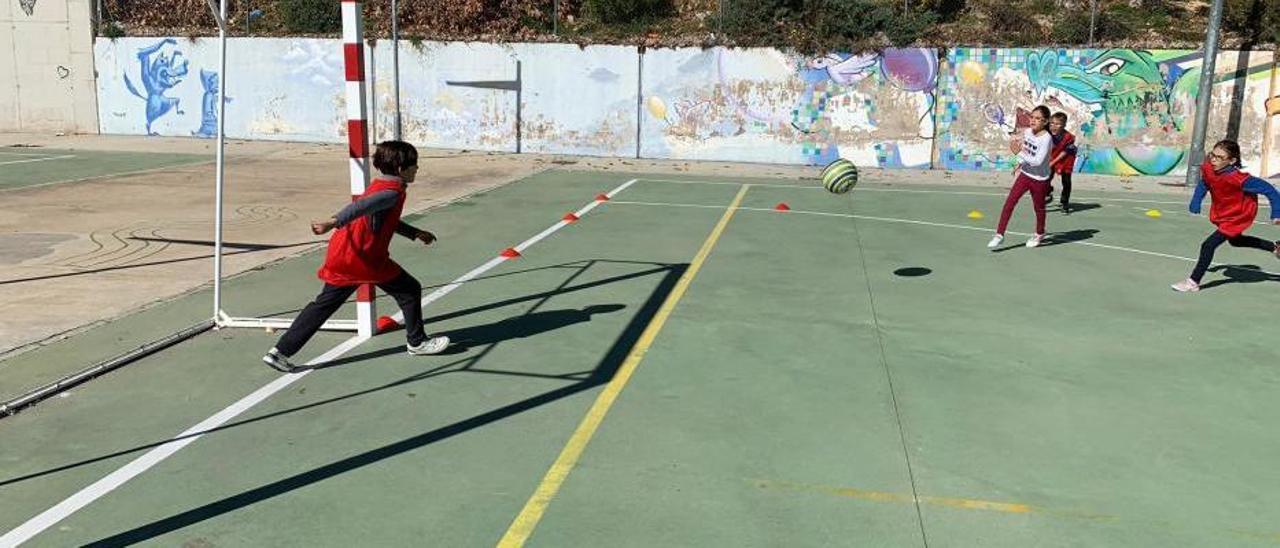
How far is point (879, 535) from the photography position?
406 centimetres

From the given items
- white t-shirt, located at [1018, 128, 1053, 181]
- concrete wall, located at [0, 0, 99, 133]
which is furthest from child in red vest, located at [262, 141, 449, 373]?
concrete wall, located at [0, 0, 99, 133]

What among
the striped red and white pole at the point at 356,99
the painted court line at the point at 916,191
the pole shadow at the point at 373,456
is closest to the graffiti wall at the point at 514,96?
the painted court line at the point at 916,191

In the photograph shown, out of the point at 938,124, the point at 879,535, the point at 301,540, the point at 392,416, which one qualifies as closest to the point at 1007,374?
the point at 879,535

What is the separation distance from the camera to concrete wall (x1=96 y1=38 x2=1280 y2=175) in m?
19.7

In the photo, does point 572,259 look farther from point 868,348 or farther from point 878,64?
point 878,64

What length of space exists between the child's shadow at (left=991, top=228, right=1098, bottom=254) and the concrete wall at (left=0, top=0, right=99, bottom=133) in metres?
24.8

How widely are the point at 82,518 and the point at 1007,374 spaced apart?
539 cm

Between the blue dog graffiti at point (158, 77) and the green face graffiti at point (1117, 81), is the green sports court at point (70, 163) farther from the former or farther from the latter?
the green face graffiti at point (1117, 81)

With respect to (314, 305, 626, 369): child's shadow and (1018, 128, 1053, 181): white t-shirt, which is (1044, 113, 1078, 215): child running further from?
(314, 305, 626, 369): child's shadow

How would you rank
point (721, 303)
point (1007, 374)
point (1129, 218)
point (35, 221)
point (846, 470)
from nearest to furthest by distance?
point (846, 470), point (1007, 374), point (721, 303), point (35, 221), point (1129, 218)

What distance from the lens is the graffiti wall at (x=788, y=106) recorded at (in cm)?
2095

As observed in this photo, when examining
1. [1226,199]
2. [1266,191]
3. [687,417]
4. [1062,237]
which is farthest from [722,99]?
[687,417]

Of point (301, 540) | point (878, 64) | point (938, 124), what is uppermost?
point (878, 64)

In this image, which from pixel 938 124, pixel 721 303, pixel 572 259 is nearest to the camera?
pixel 721 303
